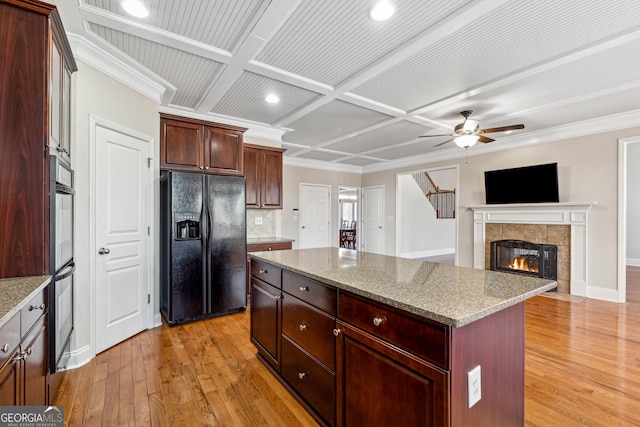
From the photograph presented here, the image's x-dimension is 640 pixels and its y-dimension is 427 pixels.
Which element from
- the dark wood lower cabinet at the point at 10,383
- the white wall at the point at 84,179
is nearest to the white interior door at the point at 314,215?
the white wall at the point at 84,179

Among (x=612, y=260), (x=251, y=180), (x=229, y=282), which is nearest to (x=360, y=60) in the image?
(x=251, y=180)

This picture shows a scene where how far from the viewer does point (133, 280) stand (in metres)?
2.95

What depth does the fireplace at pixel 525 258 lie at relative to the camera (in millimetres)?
4582

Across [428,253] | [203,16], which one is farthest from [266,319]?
[428,253]

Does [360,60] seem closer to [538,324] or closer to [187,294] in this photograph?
[187,294]

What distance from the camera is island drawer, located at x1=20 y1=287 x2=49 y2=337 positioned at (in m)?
1.19

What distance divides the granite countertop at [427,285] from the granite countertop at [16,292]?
3.96 feet

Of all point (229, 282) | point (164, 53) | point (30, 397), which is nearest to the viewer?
point (30, 397)

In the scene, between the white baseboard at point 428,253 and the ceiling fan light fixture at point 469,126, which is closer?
the ceiling fan light fixture at point 469,126

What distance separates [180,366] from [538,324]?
3.60m

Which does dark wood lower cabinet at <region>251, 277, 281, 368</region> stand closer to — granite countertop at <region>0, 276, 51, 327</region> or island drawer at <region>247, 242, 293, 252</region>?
granite countertop at <region>0, 276, 51, 327</region>

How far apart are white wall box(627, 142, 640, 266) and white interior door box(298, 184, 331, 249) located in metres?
6.86

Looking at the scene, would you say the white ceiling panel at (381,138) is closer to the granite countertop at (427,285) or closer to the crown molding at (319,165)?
the crown molding at (319,165)

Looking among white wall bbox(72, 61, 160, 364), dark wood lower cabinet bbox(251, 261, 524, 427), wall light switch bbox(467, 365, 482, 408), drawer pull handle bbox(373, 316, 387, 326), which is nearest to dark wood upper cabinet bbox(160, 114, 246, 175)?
white wall bbox(72, 61, 160, 364)
